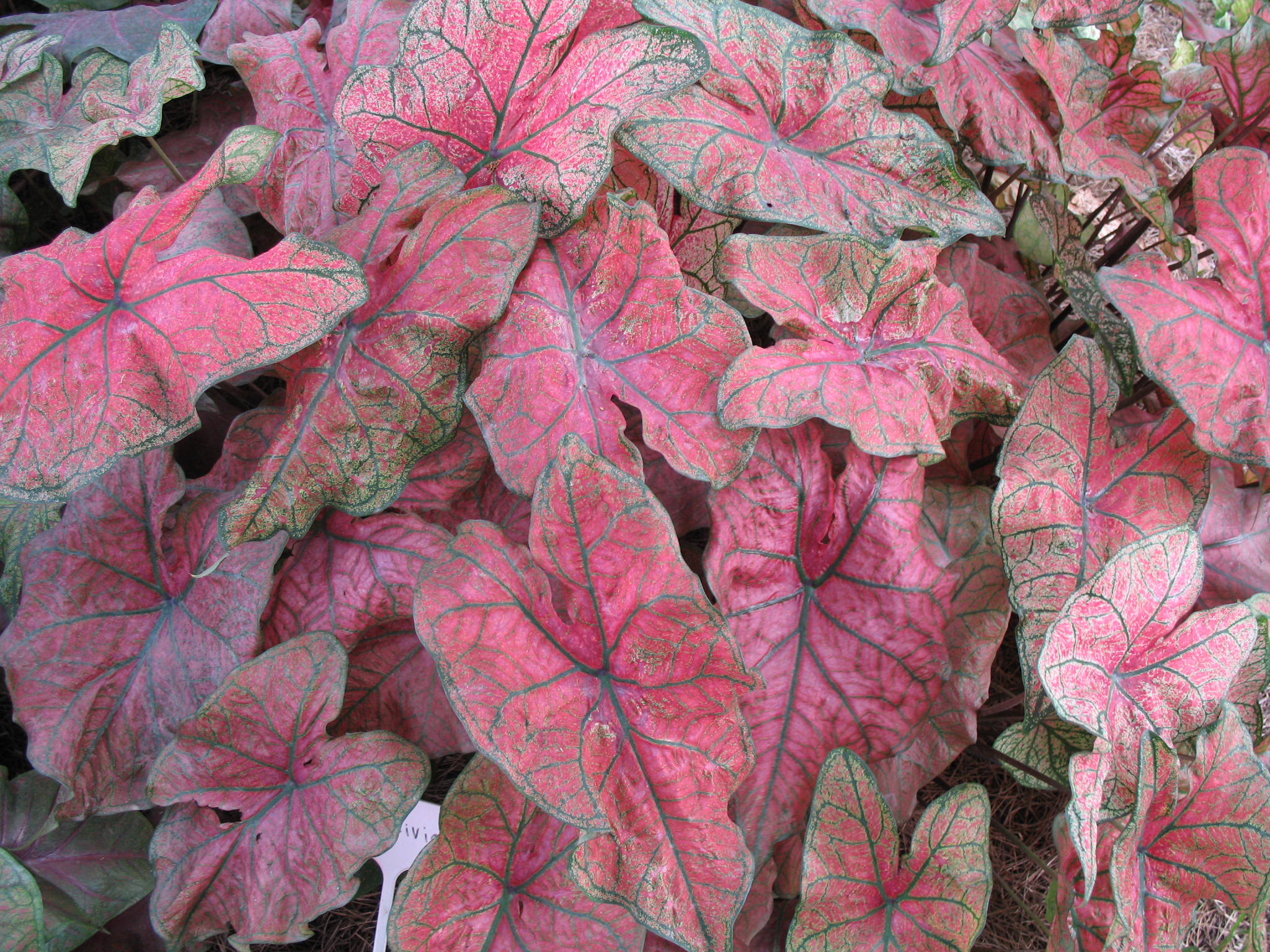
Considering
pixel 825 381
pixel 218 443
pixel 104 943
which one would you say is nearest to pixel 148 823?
pixel 104 943

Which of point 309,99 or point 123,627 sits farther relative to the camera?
point 309,99

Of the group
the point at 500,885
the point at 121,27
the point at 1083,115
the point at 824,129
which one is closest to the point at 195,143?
the point at 121,27

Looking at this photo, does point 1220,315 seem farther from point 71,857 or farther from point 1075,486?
point 71,857

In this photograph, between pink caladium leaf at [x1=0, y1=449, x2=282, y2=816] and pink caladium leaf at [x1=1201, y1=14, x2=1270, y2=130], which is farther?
pink caladium leaf at [x1=1201, y1=14, x2=1270, y2=130]

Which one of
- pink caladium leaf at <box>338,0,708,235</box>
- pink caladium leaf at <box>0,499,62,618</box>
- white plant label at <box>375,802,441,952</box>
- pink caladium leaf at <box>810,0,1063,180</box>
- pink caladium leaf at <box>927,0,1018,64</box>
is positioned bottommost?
white plant label at <box>375,802,441,952</box>

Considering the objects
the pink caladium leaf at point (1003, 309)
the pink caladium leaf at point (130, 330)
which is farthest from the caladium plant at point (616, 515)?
the pink caladium leaf at point (1003, 309)

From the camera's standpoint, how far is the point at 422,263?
3.40ft

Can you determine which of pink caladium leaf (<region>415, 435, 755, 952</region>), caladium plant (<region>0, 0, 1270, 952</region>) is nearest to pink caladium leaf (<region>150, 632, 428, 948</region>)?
caladium plant (<region>0, 0, 1270, 952</region>)

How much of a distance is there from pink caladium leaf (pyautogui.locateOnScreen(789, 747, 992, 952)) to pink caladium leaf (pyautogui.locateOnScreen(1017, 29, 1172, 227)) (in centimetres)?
91

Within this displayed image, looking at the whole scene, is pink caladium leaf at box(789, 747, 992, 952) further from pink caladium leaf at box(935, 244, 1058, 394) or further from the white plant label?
pink caladium leaf at box(935, 244, 1058, 394)

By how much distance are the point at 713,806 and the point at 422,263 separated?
716mm

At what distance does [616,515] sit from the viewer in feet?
2.89

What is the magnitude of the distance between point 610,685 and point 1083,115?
3.74 ft

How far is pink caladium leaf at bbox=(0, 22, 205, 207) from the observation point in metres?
1.12
